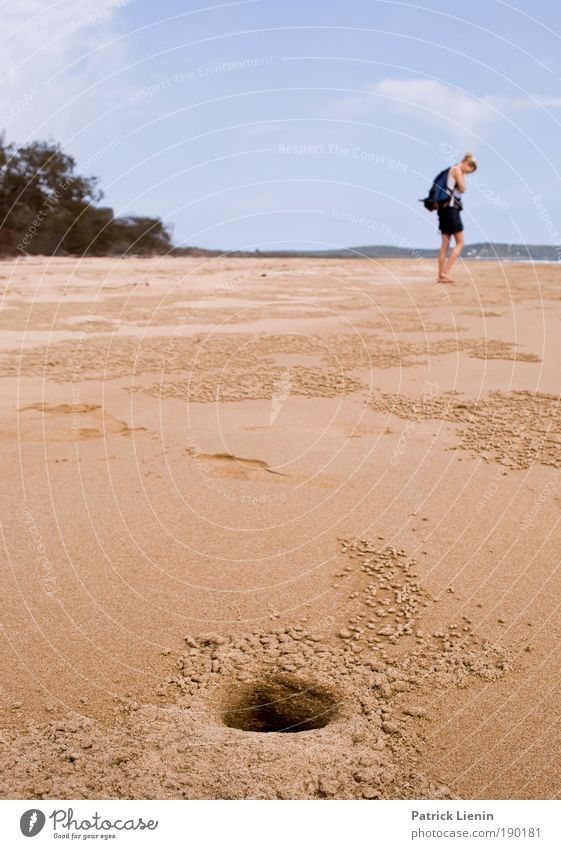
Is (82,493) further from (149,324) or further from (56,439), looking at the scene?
(149,324)

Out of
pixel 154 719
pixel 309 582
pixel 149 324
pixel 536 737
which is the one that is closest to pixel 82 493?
pixel 309 582

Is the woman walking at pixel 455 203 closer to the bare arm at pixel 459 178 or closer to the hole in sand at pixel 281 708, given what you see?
the bare arm at pixel 459 178

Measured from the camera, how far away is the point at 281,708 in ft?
8.24

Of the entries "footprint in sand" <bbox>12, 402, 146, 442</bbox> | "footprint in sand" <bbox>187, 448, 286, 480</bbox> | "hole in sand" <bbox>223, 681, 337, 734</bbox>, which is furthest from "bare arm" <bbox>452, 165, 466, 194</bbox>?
"hole in sand" <bbox>223, 681, 337, 734</bbox>

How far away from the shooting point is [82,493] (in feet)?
13.5

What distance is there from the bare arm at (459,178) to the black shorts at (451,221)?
286 mm

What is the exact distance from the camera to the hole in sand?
2445 millimetres

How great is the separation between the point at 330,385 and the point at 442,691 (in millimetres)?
3810

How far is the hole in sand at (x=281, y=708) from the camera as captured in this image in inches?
96.3

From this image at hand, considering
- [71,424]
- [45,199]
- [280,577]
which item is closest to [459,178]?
[71,424]

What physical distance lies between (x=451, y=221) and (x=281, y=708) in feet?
32.9

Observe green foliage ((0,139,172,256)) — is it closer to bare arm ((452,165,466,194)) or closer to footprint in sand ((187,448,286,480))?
bare arm ((452,165,466,194))

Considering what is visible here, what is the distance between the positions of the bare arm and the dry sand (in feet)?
16.5

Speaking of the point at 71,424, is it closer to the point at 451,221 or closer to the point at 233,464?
the point at 233,464
